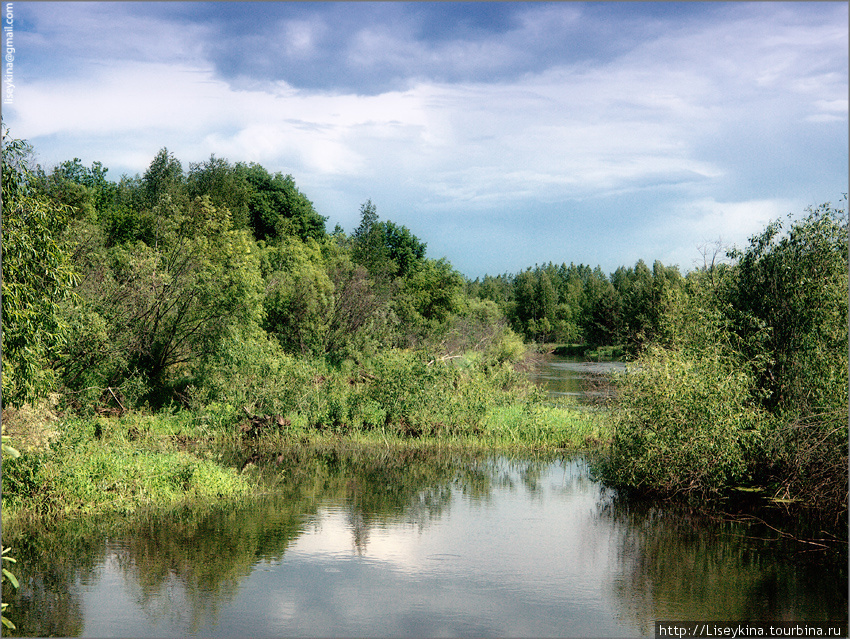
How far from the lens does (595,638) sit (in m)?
11.8

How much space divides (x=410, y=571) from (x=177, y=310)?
67.6 feet

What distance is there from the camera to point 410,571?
14.7 metres

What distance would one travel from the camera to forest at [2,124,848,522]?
16.0 metres

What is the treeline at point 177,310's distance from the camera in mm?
13602

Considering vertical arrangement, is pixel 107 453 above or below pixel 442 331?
below

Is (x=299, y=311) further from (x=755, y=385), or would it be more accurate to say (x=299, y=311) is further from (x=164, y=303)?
(x=755, y=385)

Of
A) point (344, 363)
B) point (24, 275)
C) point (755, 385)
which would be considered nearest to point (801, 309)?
point (755, 385)

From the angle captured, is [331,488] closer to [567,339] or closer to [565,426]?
[565,426]

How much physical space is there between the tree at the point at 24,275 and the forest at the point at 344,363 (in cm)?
4

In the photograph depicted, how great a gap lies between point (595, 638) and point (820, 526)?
958cm

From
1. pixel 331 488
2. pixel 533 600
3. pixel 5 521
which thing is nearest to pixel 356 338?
pixel 331 488

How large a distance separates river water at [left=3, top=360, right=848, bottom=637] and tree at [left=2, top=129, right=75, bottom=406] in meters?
3.79

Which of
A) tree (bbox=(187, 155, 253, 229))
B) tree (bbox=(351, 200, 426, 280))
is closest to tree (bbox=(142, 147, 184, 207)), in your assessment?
tree (bbox=(187, 155, 253, 229))

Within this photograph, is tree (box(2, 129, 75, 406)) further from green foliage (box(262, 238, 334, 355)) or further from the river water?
green foliage (box(262, 238, 334, 355))
